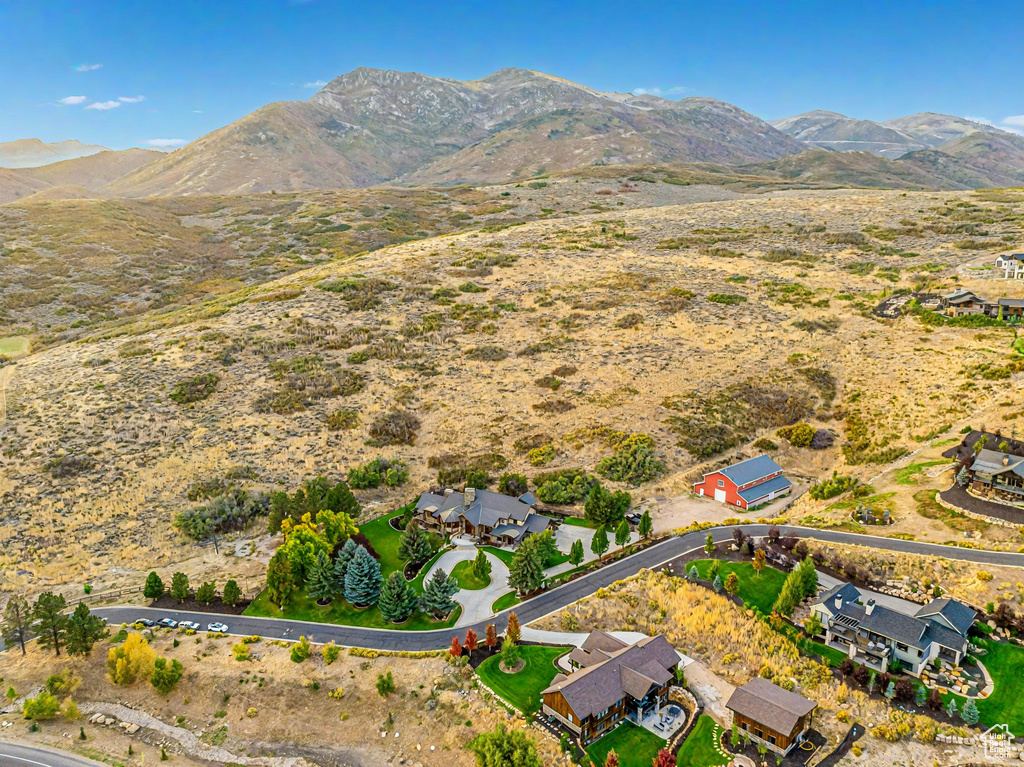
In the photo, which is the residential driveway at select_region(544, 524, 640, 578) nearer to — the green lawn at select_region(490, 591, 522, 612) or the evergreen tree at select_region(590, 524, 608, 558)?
the evergreen tree at select_region(590, 524, 608, 558)

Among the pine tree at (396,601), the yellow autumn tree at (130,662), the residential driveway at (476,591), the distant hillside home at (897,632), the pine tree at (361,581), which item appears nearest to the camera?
the distant hillside home at (897,632)

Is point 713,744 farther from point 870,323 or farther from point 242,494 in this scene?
point 870,323

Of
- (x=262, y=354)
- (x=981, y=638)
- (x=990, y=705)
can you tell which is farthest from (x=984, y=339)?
(x=262, y=354)

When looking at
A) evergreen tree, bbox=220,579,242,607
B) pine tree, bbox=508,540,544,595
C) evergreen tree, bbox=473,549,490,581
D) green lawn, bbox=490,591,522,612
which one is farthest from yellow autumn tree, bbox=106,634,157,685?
pine tree, bbox=508,540,544,595

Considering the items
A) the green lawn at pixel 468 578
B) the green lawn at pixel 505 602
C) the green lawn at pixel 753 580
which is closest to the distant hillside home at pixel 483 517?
the green lawn at pixel 468 578

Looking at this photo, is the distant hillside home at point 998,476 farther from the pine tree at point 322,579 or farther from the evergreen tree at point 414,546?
the pine tree at point 322,579

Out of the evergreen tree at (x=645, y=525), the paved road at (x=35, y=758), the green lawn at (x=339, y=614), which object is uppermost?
the evergreen tree at (x=645, y=525)
